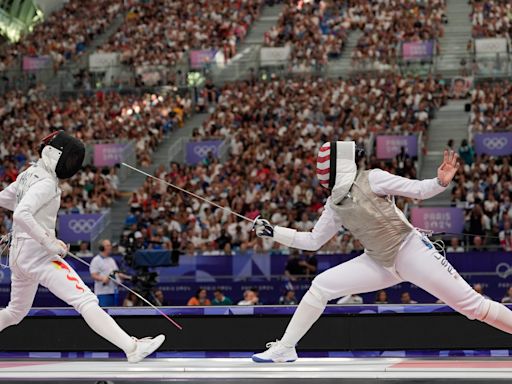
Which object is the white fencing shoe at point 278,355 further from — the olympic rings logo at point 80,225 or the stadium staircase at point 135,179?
the stadium staircase at point 135,179

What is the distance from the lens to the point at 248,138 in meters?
17.8

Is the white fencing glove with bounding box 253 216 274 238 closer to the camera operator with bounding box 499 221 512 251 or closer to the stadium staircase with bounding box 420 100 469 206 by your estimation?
the camera operator with bounding box 499 221 512 251

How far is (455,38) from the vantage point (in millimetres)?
22031

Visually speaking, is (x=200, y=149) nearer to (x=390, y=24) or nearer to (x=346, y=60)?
(x=346, y=60)

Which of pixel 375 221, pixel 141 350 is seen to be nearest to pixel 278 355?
pixel 141 350

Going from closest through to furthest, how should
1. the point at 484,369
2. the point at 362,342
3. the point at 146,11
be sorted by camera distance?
the point at 484,369 → the point at 362,342 → the point at 146,11

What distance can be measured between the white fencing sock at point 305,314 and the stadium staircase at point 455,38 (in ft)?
48.6

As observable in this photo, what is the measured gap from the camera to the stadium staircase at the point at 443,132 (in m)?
17.3

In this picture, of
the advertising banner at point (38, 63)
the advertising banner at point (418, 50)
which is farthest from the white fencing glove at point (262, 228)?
the advertising banner at point (38, 63)

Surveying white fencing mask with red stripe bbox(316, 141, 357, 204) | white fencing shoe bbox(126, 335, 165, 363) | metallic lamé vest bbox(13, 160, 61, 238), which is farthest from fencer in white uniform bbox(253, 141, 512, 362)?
metallic lamé vest bbox(13, 160, 61, 238)

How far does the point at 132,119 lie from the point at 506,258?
1036cm

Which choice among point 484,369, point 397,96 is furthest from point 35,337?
point 397,96

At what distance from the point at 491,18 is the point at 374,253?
17329 millimetres

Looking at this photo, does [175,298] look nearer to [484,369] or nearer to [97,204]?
[97,204]
